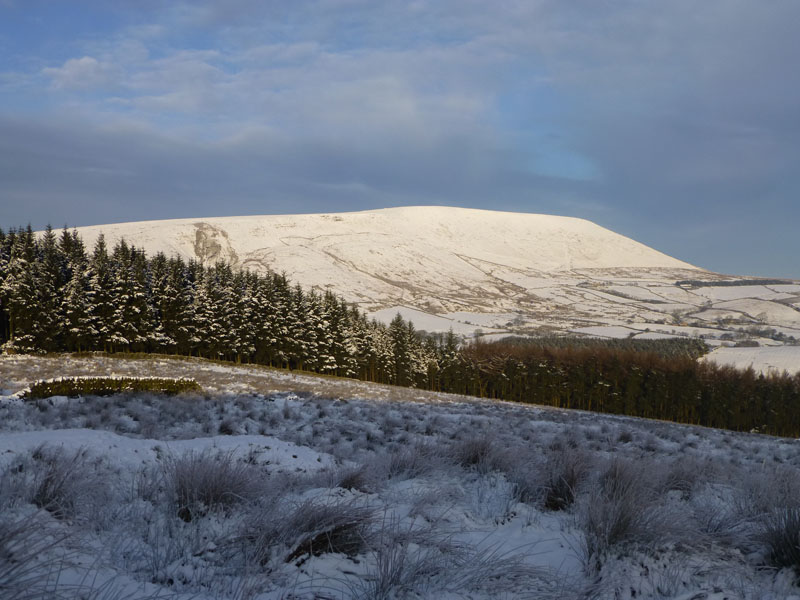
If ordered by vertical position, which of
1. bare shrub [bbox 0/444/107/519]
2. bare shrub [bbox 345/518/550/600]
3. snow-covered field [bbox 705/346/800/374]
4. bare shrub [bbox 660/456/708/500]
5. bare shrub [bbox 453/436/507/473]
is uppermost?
bare shrub [bbox 0/444/107/519]

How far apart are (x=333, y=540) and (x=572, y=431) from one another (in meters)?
13.8

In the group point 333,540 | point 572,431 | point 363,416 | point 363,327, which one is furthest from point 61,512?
point 363,327

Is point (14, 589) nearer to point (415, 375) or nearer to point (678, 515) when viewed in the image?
point (678, 515)

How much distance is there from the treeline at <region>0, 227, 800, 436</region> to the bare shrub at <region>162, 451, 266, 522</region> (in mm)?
49615

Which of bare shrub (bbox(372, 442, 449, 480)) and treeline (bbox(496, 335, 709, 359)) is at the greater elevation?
bare shrub (bbox(372, 442, 449, 480))

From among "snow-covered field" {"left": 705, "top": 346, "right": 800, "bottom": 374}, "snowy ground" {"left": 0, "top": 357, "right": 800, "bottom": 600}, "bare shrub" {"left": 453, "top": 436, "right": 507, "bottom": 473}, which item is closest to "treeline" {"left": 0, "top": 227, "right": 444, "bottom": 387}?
"snowy ground" {"left": 0, "top": 357, "right": 800, "bottom": 600}

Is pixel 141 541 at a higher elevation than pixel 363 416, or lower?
higher

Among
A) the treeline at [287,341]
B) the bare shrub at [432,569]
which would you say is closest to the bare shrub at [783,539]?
the bare shrub at [432,569]

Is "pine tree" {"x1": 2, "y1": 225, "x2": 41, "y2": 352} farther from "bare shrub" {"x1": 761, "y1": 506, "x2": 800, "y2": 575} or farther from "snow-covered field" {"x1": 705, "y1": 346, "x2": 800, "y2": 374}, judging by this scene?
"snow-covered field" {"x1": 705, "y1": 346, "x2": 800, "y2": 374}

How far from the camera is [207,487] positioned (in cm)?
422

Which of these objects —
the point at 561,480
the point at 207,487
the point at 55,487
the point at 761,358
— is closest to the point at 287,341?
the point at 561,480

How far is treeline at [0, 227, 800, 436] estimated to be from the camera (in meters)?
47.0

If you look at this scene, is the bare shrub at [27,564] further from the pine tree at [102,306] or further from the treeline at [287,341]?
the treeline at [287,341]

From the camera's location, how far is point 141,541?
3408mm
